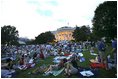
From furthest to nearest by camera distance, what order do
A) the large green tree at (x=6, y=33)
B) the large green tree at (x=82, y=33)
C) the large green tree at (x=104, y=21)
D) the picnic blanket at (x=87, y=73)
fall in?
the large green tree at (x=82, y=33)
the large green tree at (x=6, y=33)
the large green tree at (x=104, y=21)
the picnic blanket at (x=87, y=73)

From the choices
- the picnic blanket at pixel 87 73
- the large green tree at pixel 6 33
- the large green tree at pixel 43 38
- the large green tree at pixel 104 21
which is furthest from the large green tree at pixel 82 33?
the picnic blanket at pixel 87 73

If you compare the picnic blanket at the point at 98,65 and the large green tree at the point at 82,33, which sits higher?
the large green tree at the point at 82,33

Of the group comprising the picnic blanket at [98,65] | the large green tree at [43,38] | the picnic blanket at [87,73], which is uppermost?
the large green tree at [43,38]

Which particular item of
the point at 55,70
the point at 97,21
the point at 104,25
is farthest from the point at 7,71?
the point at 97,21

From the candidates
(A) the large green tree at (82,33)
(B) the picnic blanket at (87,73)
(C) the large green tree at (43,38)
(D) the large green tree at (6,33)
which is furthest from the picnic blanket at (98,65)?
(C) the large green tree at (43,38)

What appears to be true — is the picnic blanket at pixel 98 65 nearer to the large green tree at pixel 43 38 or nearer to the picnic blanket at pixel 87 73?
the picnic blanket at pixel 87 73

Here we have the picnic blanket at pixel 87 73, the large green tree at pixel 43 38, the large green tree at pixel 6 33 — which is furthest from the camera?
the large green tree at pixel 43 38

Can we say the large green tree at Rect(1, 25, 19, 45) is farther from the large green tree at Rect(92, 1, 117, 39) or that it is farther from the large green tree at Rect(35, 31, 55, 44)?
the large green tree at Rect(35, 31, 55, 44)

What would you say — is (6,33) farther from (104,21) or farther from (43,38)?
(43,38)

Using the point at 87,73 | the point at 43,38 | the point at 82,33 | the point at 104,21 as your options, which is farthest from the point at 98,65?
the point at 43,38

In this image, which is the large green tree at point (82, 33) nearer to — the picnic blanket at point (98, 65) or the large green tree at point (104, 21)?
the large green tree at point (104, 21)

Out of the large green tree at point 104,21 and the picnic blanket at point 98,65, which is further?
the large green tree at point 104,21

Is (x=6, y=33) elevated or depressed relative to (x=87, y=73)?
elevated

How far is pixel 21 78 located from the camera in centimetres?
1002
